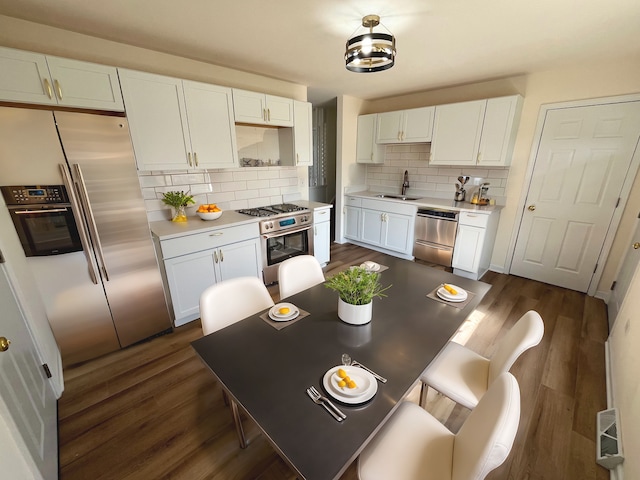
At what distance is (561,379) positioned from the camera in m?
1.88

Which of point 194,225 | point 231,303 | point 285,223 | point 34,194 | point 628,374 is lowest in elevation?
point 628,374

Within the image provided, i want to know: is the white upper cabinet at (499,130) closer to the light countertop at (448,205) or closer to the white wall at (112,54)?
the light countertop at (448,205)

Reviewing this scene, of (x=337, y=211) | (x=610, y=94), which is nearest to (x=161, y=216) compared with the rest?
(x=337, y=211)

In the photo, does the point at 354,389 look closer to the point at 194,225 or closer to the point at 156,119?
the point at 194,225

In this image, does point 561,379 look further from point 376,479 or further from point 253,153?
point 253,153

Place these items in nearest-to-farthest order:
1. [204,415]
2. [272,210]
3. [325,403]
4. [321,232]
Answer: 1. [325,403]
2. [204,415]
3. [272,210]
4. [321,232]

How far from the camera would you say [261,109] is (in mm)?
2885

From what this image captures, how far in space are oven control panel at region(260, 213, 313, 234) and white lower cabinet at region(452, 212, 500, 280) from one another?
6.33 ft

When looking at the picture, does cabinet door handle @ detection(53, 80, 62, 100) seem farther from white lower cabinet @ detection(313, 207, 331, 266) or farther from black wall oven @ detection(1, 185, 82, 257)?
white lower cabinet @ detection(313, 207, 331, 266)

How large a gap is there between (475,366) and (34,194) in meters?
2.79

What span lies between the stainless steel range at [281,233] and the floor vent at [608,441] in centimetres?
274

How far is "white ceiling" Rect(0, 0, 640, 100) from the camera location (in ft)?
5.46

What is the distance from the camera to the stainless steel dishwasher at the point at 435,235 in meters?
3.44

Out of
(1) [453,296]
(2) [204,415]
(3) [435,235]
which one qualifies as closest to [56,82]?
(2) [204,415]
